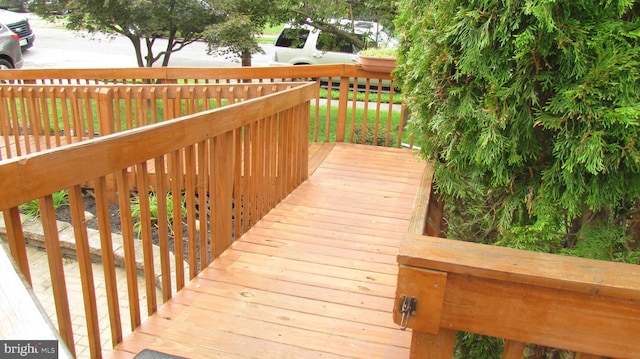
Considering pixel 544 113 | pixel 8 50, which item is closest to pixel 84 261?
pixel 544 113

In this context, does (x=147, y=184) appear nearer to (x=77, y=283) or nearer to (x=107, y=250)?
(x=107, y=250)

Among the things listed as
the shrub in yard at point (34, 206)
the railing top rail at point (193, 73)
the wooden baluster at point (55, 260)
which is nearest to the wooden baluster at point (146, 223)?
the wooden baluster at point (55, 260)

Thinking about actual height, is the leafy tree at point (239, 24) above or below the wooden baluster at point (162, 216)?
above

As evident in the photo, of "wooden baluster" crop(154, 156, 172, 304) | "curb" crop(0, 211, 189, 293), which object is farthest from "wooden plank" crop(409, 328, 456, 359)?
"curb" crop(0, 211, 189, 293)

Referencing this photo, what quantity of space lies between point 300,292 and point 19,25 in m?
12.1

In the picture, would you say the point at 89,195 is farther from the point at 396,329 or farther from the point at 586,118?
the point at 586,118

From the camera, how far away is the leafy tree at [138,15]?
7781 mm

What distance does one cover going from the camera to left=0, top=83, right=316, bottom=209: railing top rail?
152 cm

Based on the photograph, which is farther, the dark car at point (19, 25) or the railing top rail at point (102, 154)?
the dark car at point (19, 25)

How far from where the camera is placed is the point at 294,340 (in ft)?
7.38

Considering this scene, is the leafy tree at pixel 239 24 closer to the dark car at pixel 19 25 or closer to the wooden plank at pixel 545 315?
the dark car at pixel 19 25

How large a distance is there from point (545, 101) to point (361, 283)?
1.49 m

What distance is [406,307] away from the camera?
122 cm

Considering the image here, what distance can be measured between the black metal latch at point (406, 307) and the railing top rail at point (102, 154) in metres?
1.20
